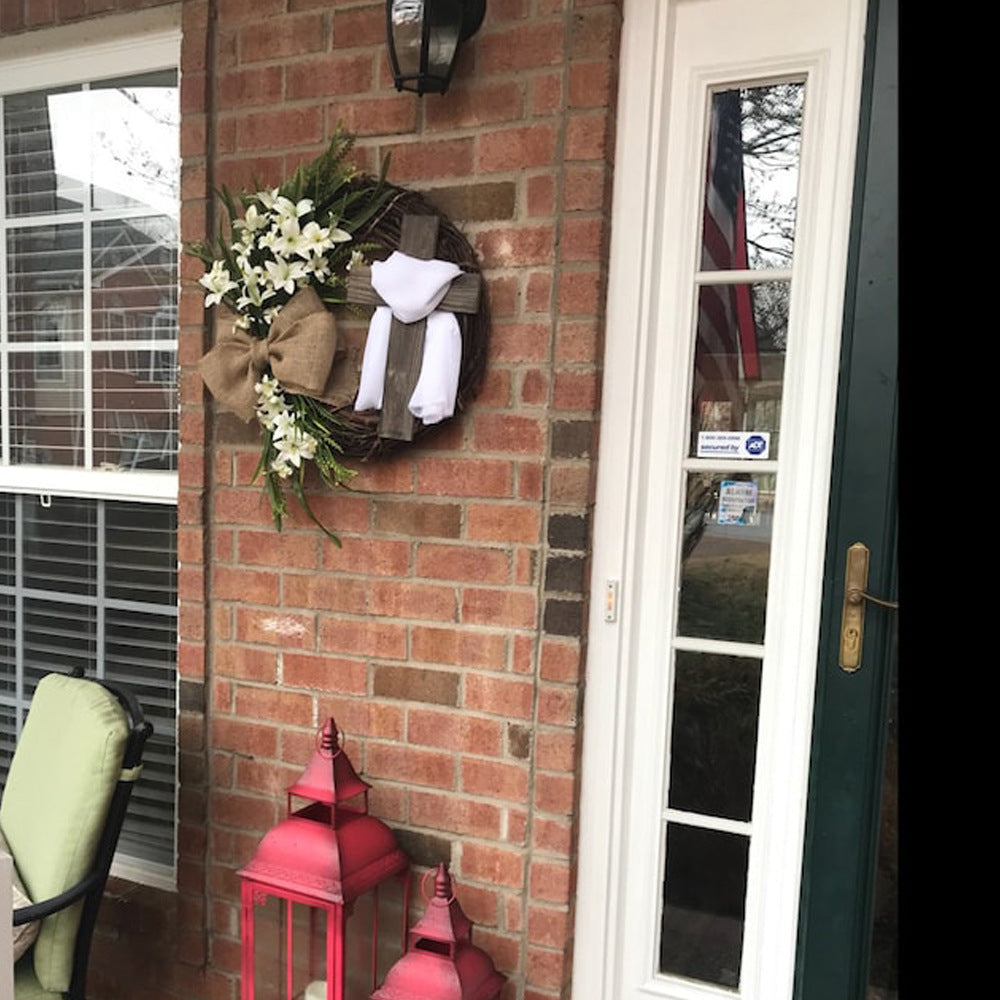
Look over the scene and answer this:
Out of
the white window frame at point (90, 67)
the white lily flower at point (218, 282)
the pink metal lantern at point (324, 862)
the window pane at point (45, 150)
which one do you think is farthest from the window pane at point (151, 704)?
the window pane at point (45, 150)

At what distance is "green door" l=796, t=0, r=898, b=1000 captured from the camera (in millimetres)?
1492

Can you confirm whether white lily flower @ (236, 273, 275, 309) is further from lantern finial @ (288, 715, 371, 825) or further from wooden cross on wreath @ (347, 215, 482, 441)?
lantern finial @ (288, 715, 371, 825)

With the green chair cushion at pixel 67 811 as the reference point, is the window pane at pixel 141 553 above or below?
above

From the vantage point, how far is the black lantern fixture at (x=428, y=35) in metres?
1.55

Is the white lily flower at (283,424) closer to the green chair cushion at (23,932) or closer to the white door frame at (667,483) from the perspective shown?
the white door frame at (667,483)

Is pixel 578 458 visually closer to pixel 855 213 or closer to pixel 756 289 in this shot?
pixel 756 289

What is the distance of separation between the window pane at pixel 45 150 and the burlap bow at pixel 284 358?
82 cm

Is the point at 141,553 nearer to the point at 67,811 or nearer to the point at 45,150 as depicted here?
the point at 67,811

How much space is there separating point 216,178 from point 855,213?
4.45 ft

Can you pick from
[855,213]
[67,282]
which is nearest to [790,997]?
[855,213]

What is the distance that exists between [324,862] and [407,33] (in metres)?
1.57

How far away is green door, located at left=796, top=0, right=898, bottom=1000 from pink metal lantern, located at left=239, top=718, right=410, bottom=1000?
861 mm

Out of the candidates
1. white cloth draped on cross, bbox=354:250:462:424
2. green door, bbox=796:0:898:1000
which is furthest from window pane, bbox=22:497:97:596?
green door, bbox=796:0:898:1000
